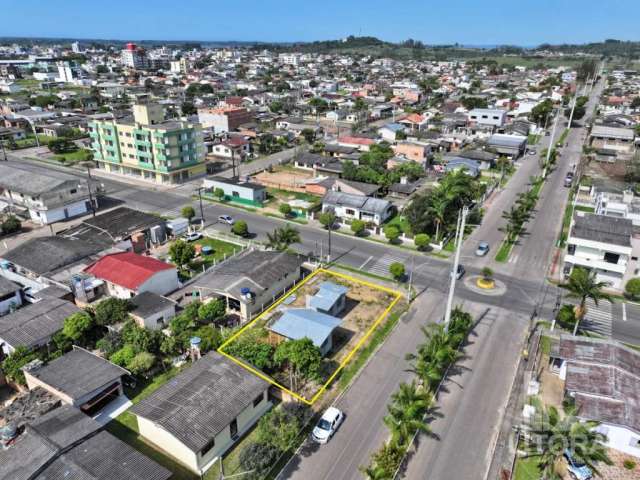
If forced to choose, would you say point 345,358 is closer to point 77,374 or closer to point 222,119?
point 77,374

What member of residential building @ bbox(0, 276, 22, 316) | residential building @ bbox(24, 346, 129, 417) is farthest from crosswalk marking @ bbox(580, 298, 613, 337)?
residential building @ bbox(0, 276, 22, 316)

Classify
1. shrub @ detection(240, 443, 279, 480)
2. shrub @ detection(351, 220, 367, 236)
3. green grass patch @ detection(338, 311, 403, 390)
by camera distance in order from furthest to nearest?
shrub @ detection(351, 220, 367, 236)
green grass patch @ detection(338, 311, 403, 390)
shrub @ detection(240, 443, 279, 480)

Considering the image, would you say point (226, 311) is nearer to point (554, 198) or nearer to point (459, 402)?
point (459, 402)

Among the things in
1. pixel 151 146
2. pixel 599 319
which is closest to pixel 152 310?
pixel 599 319

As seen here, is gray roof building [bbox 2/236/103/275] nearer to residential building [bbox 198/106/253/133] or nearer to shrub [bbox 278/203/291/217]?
shrub [bbox 278/203/291/217]

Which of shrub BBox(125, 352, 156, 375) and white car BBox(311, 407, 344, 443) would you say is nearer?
white car BBox(311, 407, 344, 443)

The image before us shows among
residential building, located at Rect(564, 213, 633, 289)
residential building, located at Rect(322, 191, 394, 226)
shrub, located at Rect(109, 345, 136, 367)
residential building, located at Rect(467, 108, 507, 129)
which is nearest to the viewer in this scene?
shrub, located at Rect(109, 345, 136, 367)

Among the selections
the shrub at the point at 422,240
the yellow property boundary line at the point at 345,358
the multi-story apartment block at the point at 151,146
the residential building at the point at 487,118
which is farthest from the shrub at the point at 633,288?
the residential building at the point at 487,118

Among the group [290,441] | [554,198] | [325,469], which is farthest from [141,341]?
[554,198]
